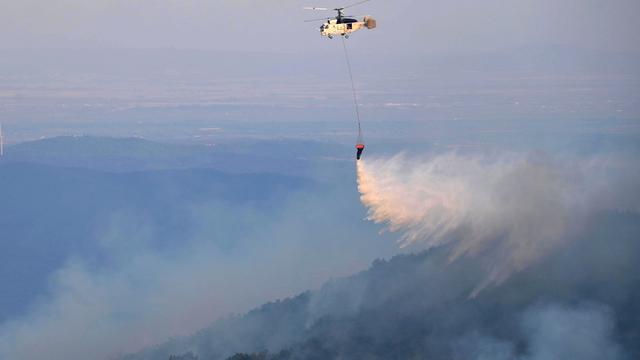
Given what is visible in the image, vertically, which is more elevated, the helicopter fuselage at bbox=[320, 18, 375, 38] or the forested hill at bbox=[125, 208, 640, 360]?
the helicopter fuselage at bbox=[320, 18, 375, 38]

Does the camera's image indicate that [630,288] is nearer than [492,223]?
Yes

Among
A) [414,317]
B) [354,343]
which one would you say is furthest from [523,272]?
[354,343]

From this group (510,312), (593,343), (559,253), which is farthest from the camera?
(559,253)

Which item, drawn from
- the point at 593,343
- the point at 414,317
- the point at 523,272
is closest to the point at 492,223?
the point at 523,272

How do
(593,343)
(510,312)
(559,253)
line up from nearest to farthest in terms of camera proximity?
(593,343)
(510,312)
(559,253)

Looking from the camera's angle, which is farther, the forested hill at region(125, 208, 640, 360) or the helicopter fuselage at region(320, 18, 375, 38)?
the forested hill at region(125, 208, 640, 360)

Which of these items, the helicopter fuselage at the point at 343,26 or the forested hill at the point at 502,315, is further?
the forested hill at the point at 502,315

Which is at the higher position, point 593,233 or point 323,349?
point 593,233

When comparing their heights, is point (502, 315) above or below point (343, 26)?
below

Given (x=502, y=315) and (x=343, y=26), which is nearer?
(x=343, y=26)

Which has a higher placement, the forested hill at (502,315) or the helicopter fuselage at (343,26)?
the helicopter fuselage at (343,26)

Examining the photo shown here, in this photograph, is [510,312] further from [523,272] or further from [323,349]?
[323,349]
